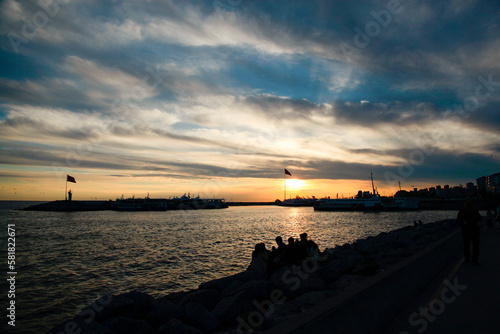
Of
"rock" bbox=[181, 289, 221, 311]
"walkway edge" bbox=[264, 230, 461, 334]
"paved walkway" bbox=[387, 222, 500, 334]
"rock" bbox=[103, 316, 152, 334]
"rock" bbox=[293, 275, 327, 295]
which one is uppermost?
"walkway edge" bbox=[264, 230, 461, 334]

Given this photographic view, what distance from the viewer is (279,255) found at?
48.4ft

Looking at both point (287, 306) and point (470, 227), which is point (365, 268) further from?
point (287, 306)

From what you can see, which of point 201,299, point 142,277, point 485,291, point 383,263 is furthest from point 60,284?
point 485,291

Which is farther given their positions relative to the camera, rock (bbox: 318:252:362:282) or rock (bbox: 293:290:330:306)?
rock (bbox: 318:252:362:282)

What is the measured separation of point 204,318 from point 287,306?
1871 millimetres

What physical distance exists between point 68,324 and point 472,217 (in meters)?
12.0

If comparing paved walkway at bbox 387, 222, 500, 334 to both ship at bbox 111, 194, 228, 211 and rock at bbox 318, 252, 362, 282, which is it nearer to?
rock at bbox 318, 252, 362, 282

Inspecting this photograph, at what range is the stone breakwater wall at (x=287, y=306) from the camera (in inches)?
169

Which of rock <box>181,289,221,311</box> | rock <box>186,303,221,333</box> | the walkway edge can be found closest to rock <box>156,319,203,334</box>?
rock <box>186,303,221,333</box>

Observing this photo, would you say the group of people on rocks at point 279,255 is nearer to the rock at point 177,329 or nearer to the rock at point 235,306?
the rock at point 235,306

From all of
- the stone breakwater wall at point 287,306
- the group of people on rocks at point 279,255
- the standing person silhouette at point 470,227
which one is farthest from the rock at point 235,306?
the standing person silhouette at point 470,227

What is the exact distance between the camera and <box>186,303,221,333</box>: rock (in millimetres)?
6668

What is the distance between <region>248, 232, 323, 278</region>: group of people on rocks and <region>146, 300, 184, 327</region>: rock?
5030mm

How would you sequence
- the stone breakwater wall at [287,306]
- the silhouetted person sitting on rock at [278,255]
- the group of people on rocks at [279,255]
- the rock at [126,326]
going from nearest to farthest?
the stone breakwater wall at [287,306]
the rock at [126,326]
the group of people on rocks at [279,255]
the silhouetted person sitting on rock at [278,255]
